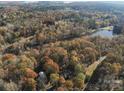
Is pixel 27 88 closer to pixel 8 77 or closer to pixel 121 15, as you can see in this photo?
pixel 8 77

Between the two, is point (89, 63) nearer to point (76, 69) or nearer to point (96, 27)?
point (76, 69)

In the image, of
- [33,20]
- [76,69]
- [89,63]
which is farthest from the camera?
[33,20]

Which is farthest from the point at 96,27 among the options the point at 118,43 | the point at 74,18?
the point at 118,43

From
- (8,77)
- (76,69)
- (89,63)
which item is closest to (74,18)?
(89,63)

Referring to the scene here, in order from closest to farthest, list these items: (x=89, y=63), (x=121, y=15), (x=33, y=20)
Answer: (x=89, y=63)
(x=33, y=20)
(x=121, y=15)

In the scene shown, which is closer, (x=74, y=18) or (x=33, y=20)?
(x=33, y=20)

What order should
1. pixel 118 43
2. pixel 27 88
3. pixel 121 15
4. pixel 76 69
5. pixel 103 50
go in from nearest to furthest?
pixel 27 88 < pixel 76 69 < pixel 103 50 < pixel 118 43 < pixel 121 15
